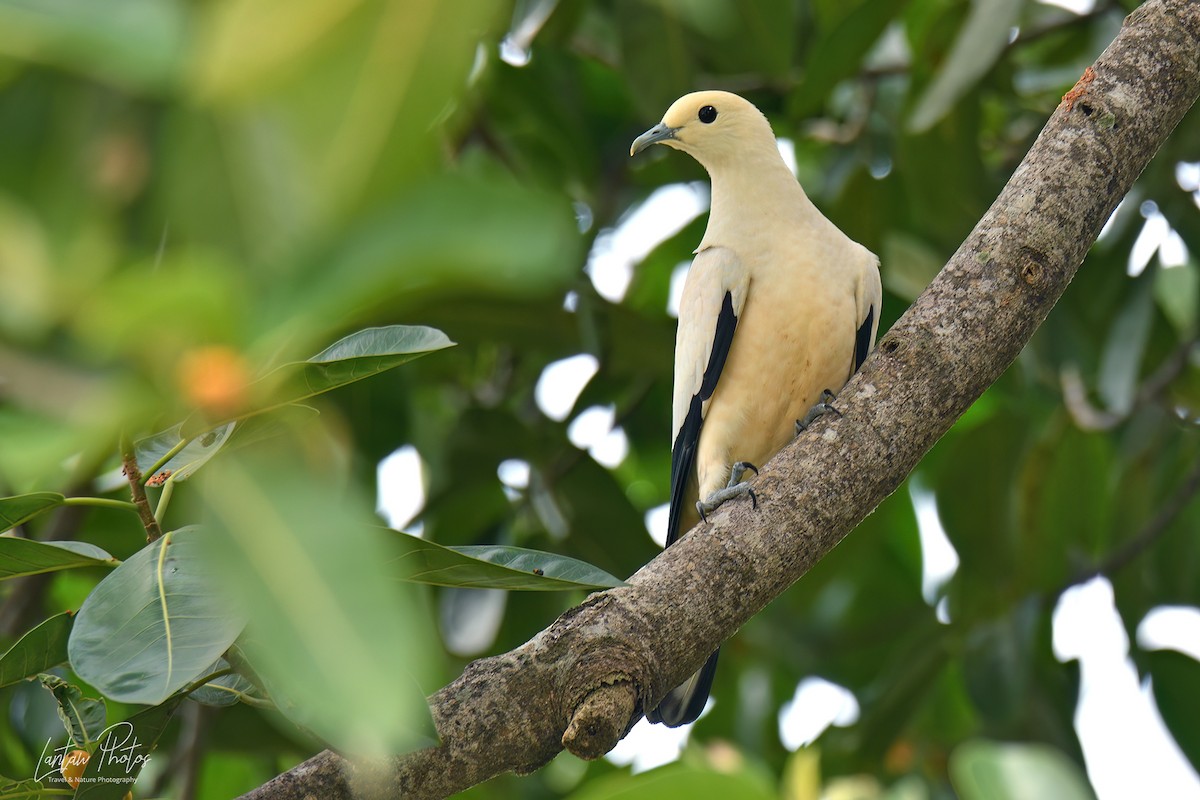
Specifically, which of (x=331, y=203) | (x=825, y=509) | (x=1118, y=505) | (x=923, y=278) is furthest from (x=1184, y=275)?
(x=331, y=203)

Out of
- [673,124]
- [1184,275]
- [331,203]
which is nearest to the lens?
[331,203]

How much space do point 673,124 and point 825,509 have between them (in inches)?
70.9

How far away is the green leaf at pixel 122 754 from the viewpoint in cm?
186

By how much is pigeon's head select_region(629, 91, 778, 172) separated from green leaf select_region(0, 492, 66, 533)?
2233 mm

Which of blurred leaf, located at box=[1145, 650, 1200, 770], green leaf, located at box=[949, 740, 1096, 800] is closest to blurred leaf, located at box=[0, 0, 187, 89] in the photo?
green leaf, located at box=[949, 740, 1096, 800]

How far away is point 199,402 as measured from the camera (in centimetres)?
46

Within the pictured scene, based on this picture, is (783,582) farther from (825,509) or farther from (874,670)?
(874,670)

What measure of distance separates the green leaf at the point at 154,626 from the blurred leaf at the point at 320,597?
0.61m

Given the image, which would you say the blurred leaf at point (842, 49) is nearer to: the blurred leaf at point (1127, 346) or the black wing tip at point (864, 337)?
the black wing tip at point (864, 337)

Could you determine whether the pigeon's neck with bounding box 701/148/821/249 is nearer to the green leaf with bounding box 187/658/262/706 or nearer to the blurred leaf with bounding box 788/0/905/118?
the blurred leaf with bounding box 788/0/905/118

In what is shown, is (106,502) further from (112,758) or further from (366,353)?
(366,353)

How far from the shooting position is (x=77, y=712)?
1.96 metres

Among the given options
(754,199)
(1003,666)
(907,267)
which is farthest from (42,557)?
(1003,666)

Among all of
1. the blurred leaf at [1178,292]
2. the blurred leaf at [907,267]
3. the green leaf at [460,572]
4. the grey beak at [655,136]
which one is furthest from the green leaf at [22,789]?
the blurred leaf at [1178,292]
